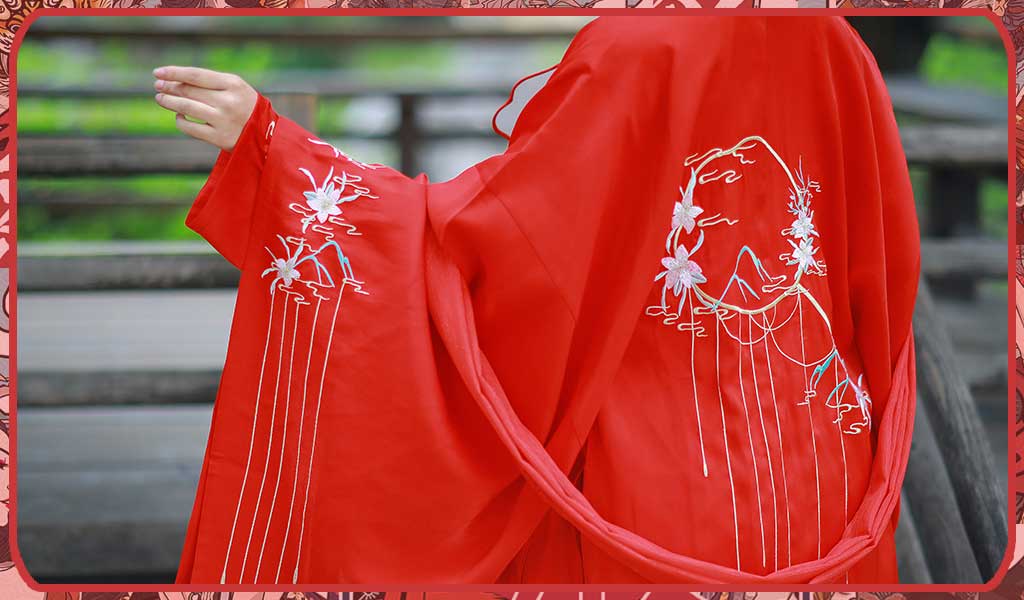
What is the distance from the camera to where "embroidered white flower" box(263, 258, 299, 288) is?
75cm

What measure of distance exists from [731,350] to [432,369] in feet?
0.88

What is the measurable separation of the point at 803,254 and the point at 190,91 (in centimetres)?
57

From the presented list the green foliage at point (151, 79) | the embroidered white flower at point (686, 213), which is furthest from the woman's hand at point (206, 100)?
Result: the green foliage at point (151, 79)

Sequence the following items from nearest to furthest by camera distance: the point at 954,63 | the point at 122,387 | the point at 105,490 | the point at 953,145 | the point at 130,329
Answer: the point at 122,387 < the point at 953,145 < the point at 105,490 < the point at 954,63 < the point at 130,329

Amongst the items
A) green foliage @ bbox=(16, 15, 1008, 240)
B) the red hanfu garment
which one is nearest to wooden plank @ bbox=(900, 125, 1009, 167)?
green foliage @ bbox=(16, 15, 1008, 240)

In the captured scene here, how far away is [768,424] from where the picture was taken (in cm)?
75

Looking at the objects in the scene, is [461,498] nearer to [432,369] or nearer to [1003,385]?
[432,369]

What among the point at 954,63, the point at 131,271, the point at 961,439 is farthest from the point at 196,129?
the point at 954,63

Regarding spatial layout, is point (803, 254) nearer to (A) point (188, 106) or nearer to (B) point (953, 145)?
(A) point (188, 106)

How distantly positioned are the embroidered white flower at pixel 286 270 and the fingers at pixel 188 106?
0.14 m

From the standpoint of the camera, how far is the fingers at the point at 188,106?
72 centimetres

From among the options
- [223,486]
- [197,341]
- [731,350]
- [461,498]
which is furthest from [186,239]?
[731,350]

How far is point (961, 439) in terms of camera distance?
41.4 inches

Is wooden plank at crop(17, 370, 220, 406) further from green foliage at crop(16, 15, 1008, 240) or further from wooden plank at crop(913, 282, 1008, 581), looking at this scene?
wooden plank at crop(913, 282, 1008, 581)
